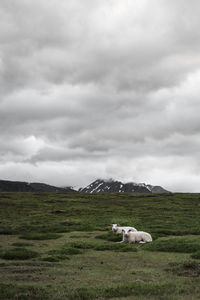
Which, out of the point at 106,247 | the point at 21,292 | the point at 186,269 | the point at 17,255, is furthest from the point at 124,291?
the point at 106,247

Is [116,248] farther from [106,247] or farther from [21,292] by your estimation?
[21,292]

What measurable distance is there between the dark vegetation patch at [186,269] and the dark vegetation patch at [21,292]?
5.47 meters

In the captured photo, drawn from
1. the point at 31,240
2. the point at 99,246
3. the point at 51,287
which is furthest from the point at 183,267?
the point at 31,240

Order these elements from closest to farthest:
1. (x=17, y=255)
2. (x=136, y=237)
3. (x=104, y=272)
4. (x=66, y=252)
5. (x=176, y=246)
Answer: (x=104, y=272) < (x=17, y=255) < (x=66, y=252) < (x=176, y=246) < (x=136, y=237)

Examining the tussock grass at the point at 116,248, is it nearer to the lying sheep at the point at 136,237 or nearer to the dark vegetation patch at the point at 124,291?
the lying sheep at the point at 136,237

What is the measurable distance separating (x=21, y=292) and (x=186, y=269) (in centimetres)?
671

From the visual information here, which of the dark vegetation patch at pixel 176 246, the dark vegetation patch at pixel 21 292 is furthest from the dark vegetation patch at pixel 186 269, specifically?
the dark vegetation patch at pixel 21 292

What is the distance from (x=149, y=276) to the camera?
41.0 ft

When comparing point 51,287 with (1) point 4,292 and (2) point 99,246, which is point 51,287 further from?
(2) point 99,246

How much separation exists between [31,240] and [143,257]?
1071 cm

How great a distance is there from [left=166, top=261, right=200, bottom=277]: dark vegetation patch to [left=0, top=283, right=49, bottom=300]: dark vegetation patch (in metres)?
5.47

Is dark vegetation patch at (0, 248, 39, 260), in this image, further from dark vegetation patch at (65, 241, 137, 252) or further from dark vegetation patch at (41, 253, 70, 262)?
dark vegetation patch at (65, 241, 137, 252)

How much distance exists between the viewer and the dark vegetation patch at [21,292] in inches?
376

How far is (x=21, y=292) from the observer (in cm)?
998
